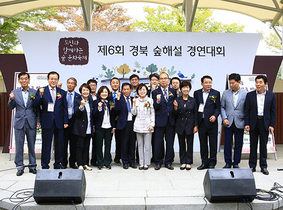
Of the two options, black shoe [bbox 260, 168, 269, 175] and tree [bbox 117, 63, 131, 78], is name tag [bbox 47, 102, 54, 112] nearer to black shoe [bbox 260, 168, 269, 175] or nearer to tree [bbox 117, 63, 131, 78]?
tree [bbox 117, 63, 131, 78]

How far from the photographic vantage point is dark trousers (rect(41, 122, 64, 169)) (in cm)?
418

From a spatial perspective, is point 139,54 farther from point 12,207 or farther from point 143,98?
point 12,207

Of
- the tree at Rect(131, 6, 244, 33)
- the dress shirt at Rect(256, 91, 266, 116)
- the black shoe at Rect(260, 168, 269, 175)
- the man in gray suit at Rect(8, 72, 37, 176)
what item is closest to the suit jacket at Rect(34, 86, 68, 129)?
the man in gray suit at Rect(8, 72, 37, 176)

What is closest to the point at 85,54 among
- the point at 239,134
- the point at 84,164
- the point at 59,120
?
the point at 59,120

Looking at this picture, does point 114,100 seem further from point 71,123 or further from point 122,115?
point 71,123

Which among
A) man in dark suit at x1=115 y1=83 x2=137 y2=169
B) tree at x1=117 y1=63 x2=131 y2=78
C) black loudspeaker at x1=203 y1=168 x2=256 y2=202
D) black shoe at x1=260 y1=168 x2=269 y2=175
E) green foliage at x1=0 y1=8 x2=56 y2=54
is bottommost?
black shoe at x1=260 y1=168 x2=269 y2=175

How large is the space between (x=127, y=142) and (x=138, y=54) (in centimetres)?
218

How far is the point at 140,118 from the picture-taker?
434 centimetres

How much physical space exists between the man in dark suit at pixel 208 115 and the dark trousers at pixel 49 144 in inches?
86.3

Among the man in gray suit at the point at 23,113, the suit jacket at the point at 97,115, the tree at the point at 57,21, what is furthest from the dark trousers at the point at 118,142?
the tree at the point at 57,21

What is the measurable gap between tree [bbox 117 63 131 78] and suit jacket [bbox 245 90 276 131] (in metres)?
2.59

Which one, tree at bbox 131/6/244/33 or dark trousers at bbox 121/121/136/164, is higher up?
tree at bbox 131/6/244/33

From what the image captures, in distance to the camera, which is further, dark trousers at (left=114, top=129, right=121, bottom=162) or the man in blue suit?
dark trousers at (left=114, top=129, right=121, bottom=162)

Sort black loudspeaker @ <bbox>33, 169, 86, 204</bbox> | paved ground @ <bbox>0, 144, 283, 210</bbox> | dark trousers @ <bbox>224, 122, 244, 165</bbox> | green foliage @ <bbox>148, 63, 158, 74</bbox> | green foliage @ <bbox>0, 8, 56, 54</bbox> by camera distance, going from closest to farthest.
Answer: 1. black loudspeaker @ <bbox>33, 169, 86, 204</bbox>
2. paved ground @ <bbox>0, 144, 283, 210</bbox>
3. dark trousers @ <bbox>224, 122, 244, 165</bbox>
4. green foliage @ <bbox>148, 63, 158, 74</bbox>
5. green foliage @ <bbox>0, 8, 56, 54</bbox>
